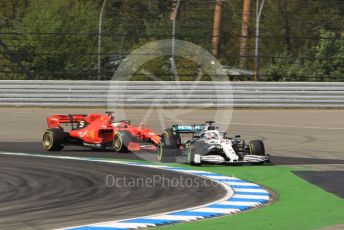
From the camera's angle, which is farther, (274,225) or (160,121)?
(160,121)

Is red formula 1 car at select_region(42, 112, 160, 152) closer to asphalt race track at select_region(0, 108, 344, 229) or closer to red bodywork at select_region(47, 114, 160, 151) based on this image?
red bodywork at select_region(47, 114, 160, 151)

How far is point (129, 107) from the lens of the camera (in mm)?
29531

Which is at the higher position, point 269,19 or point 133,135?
point 269,19

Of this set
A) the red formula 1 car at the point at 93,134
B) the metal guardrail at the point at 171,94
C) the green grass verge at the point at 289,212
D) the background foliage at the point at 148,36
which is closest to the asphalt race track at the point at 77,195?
the green grass verge at the point at 289,212

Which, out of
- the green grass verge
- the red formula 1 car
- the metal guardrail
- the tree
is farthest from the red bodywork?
the tree

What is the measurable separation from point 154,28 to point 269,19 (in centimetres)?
433

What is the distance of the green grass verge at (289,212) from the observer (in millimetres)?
9578

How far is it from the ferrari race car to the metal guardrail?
42.3 ft

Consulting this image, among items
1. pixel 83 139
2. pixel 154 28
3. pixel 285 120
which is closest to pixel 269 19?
pixel 154 28

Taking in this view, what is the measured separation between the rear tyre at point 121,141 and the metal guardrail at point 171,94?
11.4 meters

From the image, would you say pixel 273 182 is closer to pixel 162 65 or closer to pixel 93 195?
pixel 93 195

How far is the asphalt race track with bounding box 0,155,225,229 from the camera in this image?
9.98 m

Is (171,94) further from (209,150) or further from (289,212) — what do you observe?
(289,212)

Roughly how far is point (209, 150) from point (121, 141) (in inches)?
99.0
